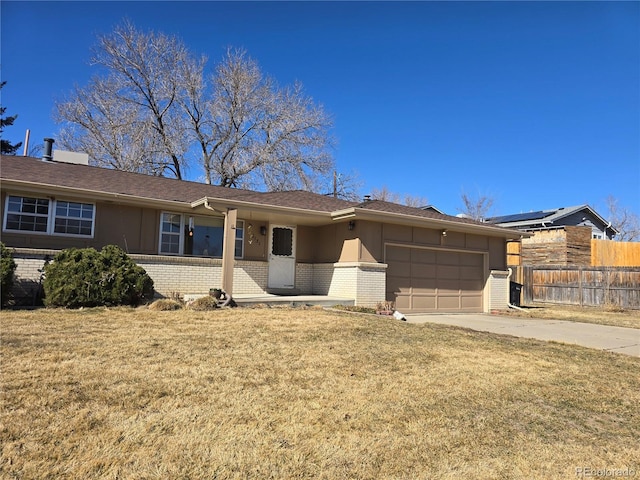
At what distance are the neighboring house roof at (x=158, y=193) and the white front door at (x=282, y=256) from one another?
47.8 inches

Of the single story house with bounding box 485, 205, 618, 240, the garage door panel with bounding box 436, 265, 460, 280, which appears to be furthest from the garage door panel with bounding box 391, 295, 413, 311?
the single story house with bounding box 485, 205, 618, 240

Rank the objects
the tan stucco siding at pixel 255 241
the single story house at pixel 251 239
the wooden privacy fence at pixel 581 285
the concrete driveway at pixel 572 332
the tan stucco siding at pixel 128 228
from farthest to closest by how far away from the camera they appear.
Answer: the wooden privacy fence at pixel 581 285
the tan stucco siding at pixel 255 241
the tan stucco siding at pixel 128 228
the single story house at pixel 251 239
the concrete driveway at pixel 572 332

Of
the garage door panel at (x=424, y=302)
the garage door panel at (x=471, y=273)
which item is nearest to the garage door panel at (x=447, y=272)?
the garage door panel at (x=471, y=273)

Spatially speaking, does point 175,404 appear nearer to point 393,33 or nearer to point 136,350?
point 136,350

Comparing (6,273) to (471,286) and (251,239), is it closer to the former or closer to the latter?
(251,239)

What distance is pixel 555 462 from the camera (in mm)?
3154

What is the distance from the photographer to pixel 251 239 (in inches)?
541

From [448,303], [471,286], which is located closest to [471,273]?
[471,286]

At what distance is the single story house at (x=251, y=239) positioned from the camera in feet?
36.6

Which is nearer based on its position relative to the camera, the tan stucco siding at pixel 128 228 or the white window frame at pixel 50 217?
the white window frame at pixel 50 217

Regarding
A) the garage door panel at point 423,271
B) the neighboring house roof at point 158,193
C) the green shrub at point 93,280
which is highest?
the neighboring house roof at point 158,193

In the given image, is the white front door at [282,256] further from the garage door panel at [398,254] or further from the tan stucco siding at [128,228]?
the tan stucco siding at [128,228]

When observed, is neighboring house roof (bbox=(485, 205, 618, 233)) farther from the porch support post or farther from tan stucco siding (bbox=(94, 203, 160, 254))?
tan stucco siding (bbox=(94, 203, 160, 254))

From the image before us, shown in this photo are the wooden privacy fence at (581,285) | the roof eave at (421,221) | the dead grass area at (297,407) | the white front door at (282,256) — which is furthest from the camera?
the wooden privacy fence at (581,285)
